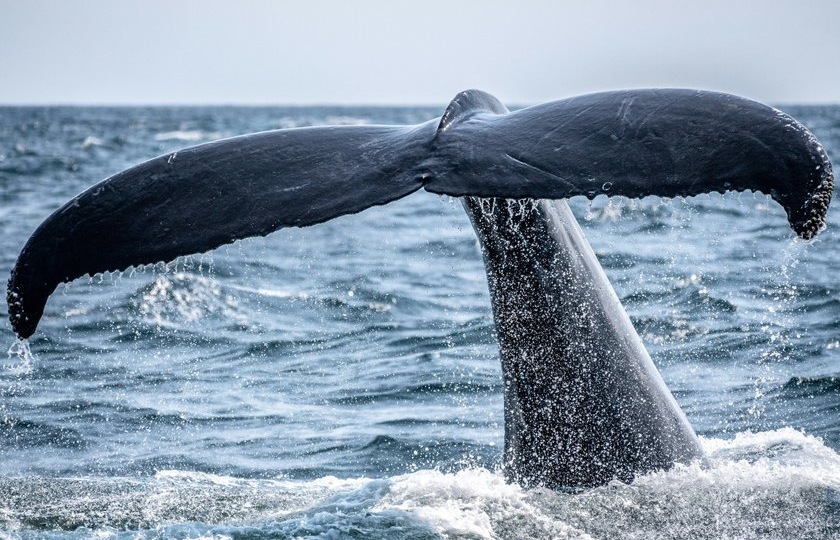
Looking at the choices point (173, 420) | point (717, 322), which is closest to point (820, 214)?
point (173, 420)

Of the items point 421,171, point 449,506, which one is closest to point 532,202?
point 421,171

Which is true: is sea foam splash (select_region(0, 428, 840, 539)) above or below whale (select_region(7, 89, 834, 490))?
below

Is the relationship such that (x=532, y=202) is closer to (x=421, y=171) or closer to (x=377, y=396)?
(x=421, y=171)

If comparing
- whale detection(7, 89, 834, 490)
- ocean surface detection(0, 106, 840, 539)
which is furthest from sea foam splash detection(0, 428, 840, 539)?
whale detection(7, 89, 834, 490)

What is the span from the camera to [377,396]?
316 inches

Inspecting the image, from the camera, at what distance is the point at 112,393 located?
316 inches

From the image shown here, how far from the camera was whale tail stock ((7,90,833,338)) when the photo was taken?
319cm

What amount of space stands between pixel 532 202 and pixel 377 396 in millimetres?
4022

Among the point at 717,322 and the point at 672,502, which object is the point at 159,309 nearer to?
A: the point at 717,322

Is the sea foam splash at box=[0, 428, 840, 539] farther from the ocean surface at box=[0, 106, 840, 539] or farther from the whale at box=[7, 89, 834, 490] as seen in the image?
the whale at box=[7, 89, 834, 490]

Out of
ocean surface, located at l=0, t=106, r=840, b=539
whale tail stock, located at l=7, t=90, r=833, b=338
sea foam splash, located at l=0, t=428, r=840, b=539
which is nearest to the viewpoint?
whale tail stock, located at l=7, t=90, r=833, b=338

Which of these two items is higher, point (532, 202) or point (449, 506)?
point (532, 202)

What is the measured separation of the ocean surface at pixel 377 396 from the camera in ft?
15.3

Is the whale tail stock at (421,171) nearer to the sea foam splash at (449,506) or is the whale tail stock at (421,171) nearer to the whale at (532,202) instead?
the whale at (532,202)
